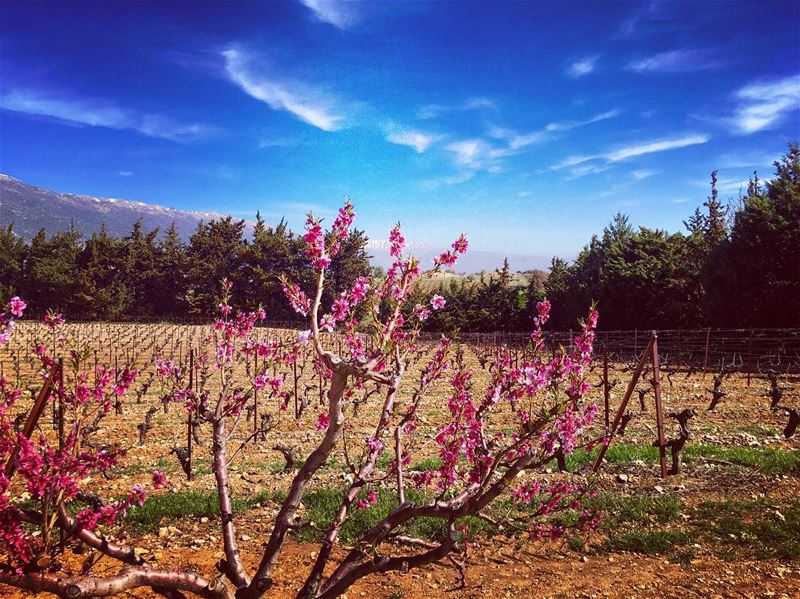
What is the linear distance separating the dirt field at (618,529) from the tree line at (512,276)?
128 inches

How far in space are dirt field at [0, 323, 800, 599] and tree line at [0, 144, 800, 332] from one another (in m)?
3.25

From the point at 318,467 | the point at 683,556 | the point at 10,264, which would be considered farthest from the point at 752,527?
the point at 10,264

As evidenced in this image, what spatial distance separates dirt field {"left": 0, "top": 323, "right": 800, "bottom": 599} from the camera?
523 centimetres

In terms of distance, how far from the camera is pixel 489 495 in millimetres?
3072

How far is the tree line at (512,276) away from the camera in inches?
1085

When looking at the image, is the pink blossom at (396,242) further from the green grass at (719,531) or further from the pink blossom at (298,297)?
the green grass at (719,531)

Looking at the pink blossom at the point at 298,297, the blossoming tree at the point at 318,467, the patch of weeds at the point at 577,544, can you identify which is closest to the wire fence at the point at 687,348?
the patch of weeds at the point at 577,544

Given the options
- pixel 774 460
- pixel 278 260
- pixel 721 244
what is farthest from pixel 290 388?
pixel 278 260

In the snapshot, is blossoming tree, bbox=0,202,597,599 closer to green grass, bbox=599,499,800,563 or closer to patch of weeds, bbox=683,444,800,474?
green grass, bbox=599,499,800,563

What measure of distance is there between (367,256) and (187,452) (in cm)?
5904

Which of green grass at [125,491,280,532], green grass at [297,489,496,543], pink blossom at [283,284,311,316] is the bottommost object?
green grass at [125,491,280,532]

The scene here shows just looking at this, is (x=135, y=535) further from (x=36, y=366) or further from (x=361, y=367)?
(x=36, y=366)

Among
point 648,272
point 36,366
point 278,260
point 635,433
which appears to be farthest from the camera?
point 278,260

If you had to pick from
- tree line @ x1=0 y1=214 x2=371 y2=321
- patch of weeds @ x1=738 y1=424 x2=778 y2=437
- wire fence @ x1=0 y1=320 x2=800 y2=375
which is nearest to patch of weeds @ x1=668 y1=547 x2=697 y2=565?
patch of weeds @ x1=738 y1=424 x2=778 y2=437
